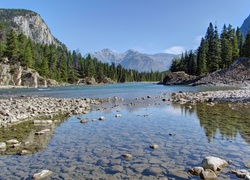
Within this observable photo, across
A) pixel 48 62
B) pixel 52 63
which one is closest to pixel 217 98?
pixel 48 62

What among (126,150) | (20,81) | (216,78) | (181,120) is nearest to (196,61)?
(216,78)

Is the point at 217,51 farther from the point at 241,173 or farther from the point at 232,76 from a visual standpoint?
the point at 241,173

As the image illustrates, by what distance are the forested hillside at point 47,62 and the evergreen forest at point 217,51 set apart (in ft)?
223

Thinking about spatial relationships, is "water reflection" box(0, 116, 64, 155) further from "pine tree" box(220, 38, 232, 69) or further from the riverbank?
"pine tree" box(220, 38, 232, 69)

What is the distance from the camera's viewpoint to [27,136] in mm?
11469

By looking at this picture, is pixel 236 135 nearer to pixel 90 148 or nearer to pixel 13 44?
pixel 90 148

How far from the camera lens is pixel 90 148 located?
9703mm

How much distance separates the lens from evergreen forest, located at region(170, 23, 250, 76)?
93125mm

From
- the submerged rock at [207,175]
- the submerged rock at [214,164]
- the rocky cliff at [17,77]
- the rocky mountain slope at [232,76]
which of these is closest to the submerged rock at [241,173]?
the submerged rock at [214,164]

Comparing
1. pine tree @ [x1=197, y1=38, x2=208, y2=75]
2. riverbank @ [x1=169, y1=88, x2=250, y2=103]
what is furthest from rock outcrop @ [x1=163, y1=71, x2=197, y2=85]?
riverbank @ [x1=169, y1=88, x2=250, y2=103]

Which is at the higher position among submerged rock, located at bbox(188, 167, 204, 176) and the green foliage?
the green foliage

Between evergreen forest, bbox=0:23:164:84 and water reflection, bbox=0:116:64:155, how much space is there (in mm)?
80475

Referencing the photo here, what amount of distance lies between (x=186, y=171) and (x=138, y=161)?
68.4 inches

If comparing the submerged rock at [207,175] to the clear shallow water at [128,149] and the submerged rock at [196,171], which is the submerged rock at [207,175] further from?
the clear shallow water at [128,149]
